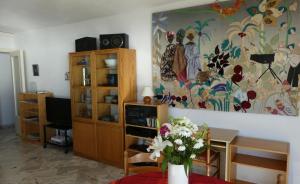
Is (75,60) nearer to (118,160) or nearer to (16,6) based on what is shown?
(16,6)

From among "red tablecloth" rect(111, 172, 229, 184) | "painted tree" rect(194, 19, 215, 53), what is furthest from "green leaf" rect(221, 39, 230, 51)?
"red tablecloth" rect(111, 172, 229, 184)

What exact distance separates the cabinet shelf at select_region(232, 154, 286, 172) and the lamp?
4.51 feet

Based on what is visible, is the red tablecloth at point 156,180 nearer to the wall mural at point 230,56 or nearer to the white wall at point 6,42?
the wall mural at point 230,56

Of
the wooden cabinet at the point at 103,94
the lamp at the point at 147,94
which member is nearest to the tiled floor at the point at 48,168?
the wooden cabinet at the point at 103,94

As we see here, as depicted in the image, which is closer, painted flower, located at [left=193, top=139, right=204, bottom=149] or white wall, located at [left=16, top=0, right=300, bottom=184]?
painted flower, located at [left=193, top=139, right=204, bottom=149]

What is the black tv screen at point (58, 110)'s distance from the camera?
444 centimetres

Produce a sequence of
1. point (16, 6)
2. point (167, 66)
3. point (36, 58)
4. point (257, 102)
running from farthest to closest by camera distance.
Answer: point (36, 58) → point (16, 6) → point (167, 66) → point (257, 102)

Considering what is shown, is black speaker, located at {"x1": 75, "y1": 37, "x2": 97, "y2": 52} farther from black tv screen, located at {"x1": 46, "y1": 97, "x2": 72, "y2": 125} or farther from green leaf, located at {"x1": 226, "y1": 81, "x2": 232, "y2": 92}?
green leaf, located at {"x1": 226, "y1": 81, "x2": 232, "y2": 92}

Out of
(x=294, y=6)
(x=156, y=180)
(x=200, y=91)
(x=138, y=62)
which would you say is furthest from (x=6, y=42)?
(x=294, y=6)

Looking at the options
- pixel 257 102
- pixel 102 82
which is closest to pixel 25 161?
pixel 102 82

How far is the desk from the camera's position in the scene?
8.48 ft

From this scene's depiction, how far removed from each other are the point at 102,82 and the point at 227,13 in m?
2.14

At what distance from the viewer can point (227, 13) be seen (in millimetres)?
2865

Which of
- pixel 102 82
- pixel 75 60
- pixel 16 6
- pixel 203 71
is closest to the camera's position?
pixel 203 71
